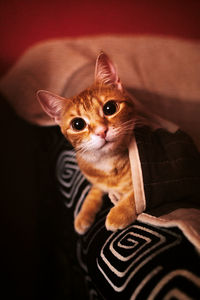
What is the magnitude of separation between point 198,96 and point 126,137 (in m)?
0.54

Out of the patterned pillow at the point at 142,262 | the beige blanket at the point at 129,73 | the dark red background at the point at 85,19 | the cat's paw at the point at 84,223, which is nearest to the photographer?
the patterned pillow at the point at 142,262

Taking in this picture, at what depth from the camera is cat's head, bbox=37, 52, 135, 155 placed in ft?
1.56

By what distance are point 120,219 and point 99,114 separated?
244 mm

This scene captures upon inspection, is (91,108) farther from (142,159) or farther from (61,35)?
(61,35)

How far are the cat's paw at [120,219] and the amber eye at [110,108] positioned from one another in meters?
0.23

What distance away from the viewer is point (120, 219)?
1.61 ft

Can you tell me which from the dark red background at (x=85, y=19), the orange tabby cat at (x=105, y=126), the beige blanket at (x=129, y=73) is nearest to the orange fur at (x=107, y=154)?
the orange tabby cat at (x=105, y=126)

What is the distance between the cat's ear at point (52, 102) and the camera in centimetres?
46

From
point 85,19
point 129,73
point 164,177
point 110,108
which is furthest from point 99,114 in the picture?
point 85,19

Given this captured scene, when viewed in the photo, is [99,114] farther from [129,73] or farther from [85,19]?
[85,19]

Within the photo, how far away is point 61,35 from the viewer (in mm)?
1146

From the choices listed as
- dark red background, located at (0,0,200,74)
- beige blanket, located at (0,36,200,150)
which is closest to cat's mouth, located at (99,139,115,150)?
beige blanket, located at (0,36,200,150)

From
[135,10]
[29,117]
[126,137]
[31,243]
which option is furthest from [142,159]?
[135,10]

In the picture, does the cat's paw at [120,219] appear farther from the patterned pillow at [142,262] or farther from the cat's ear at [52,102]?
the cat's ear at [52,102]
